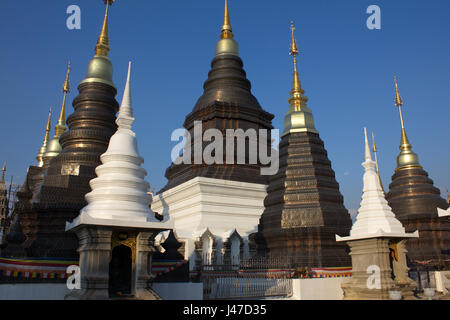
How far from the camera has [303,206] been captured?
21.0 m

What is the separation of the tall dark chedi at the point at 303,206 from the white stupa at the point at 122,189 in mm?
10297

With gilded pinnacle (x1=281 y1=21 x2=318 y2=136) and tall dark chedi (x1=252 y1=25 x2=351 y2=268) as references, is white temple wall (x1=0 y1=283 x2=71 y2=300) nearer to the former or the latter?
tall dark chedi (x1=252 y1=25 x2=351 y2=268)

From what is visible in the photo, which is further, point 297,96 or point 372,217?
point 297,96

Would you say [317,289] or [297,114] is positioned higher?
[297,114]

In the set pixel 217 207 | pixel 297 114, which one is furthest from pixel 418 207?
pixel 217 207

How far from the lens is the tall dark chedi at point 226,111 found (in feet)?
89.7

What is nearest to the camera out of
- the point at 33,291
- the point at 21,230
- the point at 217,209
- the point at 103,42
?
the point at 33,291

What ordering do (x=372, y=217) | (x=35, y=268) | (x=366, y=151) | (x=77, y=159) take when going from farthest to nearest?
(x=77, y=159) < (x=366, y=151) < (x=372, y=217) < (x=35, y=268)

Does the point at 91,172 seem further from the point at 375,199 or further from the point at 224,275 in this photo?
the point at 375,199

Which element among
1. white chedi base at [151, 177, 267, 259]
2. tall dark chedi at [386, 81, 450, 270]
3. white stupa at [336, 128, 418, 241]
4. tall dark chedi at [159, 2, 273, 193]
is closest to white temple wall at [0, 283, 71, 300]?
white chedi base at [151, 177, 267, 259]

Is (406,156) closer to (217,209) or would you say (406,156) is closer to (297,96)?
(297,96)

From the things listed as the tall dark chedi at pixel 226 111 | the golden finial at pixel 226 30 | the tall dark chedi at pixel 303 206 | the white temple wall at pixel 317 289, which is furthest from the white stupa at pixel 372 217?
the golden finial at pixel 226 30

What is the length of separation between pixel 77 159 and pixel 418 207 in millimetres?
22239

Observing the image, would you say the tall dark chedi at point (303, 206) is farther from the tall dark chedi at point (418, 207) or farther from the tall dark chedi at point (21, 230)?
the tall dark chedi at point (21, 230)
